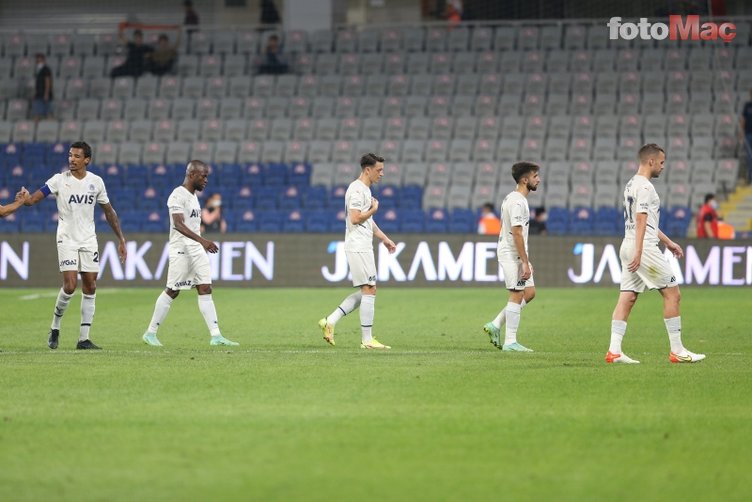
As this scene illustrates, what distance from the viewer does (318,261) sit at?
84.6ft

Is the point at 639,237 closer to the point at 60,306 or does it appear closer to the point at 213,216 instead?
the point at 60,306

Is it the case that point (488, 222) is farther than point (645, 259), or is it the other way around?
point (488, 222)

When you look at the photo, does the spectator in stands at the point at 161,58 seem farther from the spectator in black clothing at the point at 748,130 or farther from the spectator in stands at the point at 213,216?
the spectator in black clothing at the point at 748,130

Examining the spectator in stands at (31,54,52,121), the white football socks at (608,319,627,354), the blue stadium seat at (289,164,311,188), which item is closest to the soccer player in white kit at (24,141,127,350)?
the white football socks at (608,319,627,354)

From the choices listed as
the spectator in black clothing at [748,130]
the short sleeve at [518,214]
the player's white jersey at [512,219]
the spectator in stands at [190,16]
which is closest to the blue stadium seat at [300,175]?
the spectator in stands at [190,16]

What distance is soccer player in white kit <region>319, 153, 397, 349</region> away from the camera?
13672 mm

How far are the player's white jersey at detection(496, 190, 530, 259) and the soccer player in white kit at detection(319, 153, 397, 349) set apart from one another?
118cm

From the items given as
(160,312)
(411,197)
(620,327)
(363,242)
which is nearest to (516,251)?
(363,242)

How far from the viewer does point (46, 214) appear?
30625 millimetres

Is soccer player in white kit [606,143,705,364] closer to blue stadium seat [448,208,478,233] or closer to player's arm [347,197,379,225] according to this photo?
player's arm [347,197,379,225]

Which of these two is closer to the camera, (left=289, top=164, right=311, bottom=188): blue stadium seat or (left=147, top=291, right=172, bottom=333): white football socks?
(left=147, top=291, right=172, bottom=333): white football socks

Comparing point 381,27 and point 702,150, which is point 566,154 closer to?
point 702,150

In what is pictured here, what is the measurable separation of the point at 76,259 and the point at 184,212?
1270mm

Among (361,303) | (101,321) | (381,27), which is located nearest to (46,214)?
(381,27)
